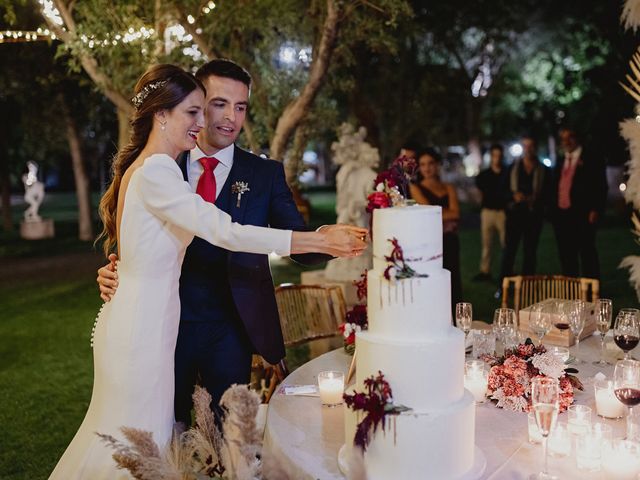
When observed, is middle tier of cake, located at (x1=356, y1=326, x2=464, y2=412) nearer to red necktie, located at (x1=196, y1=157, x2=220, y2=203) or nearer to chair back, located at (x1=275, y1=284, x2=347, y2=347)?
red necktie, located at (x1=196, y1=157, x2=220, y2=203)

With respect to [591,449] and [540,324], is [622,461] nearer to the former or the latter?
[591,449]

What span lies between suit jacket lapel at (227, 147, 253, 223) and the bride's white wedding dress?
41cm

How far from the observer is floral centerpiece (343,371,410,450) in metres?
1.96

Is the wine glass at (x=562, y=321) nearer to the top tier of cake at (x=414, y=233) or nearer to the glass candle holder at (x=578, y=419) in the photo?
the glass candle holder at (x=578, y=419)

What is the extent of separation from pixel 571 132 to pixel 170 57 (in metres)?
4.71

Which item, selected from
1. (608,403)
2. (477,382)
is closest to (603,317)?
(608,403)

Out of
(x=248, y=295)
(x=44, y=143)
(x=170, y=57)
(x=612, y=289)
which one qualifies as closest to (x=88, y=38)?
(x=170, y=57)

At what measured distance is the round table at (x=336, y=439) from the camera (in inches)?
86.4

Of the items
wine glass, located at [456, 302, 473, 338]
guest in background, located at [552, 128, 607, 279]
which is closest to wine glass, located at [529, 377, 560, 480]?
wine glass, located at [456, 302, 473, 338]

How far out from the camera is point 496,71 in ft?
83.8

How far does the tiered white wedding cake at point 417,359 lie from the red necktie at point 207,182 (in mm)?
1084

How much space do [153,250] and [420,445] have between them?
3.98 ft

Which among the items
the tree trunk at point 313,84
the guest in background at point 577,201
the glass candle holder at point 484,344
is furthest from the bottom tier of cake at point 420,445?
the guest in background at point 577,201

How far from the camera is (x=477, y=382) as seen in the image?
9.05 ft
